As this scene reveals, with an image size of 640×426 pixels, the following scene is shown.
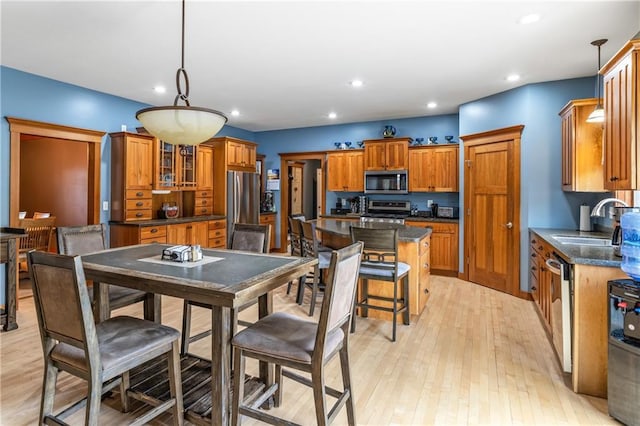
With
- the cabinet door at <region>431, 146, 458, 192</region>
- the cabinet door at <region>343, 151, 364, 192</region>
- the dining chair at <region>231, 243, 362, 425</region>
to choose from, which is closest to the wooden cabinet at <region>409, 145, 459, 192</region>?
the cabinet door at <region>431, 146, 458, 192</region>

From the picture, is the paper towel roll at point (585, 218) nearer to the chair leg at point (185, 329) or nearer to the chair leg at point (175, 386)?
the chair leg at point (185, 329)

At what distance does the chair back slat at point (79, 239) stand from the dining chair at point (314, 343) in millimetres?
1851

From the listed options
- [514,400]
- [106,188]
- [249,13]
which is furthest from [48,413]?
[106,188]

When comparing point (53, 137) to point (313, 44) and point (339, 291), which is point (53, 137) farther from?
point (339, 291)

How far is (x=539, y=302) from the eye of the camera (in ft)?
12.0

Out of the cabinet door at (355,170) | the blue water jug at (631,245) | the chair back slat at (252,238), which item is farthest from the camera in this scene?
the cabinet door at (355,170)

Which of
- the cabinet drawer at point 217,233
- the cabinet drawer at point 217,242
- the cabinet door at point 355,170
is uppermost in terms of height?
the cabinet door at point 355,170

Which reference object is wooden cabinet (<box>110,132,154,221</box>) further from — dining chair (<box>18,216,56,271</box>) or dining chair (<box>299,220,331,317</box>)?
dining chair (<box>299,220,331,317</box>)

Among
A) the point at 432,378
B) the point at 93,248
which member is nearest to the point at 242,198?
the point at 93,248

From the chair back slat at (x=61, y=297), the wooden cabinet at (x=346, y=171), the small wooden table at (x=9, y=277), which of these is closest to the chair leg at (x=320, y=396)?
the chair back slat at (x=61, y=297)

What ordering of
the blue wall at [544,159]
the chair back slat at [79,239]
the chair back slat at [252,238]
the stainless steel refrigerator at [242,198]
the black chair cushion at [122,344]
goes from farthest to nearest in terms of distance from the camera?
the stainless steel refrigerator at [242,198]
the blue wall at [544,159]
the chair back slat at [252,238]
the chair back slat at [79,239]
the black chair cushion at [122,344]

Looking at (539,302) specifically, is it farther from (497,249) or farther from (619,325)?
(619,325)

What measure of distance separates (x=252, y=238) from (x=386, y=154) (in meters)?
3.91

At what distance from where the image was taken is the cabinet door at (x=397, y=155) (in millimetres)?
6109
